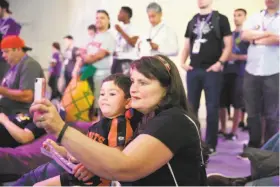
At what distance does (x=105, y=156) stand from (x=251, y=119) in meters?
2.30

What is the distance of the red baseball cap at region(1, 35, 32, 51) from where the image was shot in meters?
2.09

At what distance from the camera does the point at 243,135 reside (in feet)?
14.1

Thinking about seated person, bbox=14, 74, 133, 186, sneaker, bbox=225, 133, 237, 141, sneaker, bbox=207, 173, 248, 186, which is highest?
seated person, bbox=14, 74, 133, 186

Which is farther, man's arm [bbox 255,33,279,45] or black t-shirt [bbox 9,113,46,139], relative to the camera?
man's arm [bbox 255,33,279,45]

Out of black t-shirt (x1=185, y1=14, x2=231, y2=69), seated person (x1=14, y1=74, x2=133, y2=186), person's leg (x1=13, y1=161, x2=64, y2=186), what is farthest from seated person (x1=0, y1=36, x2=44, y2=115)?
black t-shirt (x1=185, y1=14, x2=231, y2=69)

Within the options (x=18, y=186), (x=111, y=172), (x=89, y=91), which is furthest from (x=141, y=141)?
(x=89, y=91)

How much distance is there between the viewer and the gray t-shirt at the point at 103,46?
11.3ft

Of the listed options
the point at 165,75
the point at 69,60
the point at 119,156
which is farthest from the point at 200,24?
the point at 119,156

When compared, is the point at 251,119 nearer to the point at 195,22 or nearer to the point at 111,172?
the point at 195,22

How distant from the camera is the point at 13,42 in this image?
2.30 metres

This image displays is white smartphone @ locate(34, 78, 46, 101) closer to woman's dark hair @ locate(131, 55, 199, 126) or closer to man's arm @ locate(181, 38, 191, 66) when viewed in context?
woman's dark hair @ locate(131, 55, 199, 126)

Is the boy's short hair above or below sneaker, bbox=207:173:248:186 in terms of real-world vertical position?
above

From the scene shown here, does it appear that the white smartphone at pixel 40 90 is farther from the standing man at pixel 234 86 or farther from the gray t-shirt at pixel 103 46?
the standing man at pixel 234 86

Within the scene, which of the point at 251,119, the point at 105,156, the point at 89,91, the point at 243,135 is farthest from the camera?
the point at 243,135
